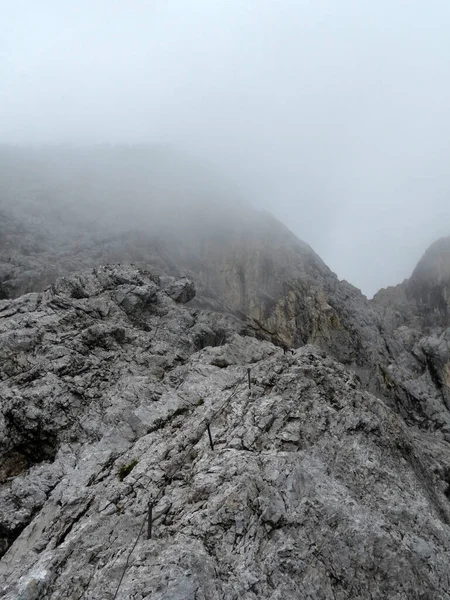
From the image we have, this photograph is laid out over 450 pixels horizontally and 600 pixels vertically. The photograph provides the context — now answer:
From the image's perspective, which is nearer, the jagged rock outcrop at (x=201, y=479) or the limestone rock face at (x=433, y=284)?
the jagged rock outcrop at (x=201, y=479)

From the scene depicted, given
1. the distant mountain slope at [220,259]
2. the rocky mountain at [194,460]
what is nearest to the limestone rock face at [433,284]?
the distant mountain slope at [220,259]

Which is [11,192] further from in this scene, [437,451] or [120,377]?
[437,451]

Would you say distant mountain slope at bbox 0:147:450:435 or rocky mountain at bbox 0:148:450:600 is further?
distant mountain slope at bbox 0:147:450:435

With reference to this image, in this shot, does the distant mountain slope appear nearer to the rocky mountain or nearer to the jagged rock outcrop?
the rocky mountain

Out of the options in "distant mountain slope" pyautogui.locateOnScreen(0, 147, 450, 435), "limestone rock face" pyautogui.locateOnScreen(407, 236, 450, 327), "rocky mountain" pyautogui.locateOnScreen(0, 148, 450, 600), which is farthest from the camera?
"limestone rock face" pyautogui.locateOnScreen(407, 236, 450, 327)

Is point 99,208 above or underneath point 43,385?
A: above

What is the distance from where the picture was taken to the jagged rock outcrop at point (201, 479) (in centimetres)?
1562

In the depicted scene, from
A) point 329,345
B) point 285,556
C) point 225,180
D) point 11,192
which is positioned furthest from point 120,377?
point 225,180

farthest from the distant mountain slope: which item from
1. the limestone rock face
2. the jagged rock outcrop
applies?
the jagged rock outcrop

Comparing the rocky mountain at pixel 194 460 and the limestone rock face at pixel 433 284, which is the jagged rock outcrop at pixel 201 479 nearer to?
the rocky mountain at pixel 194 460

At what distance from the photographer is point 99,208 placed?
89812 mm

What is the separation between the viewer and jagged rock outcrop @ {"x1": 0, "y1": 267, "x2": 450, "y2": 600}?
15617mm

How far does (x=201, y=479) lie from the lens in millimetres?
19172

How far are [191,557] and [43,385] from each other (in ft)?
58.1
